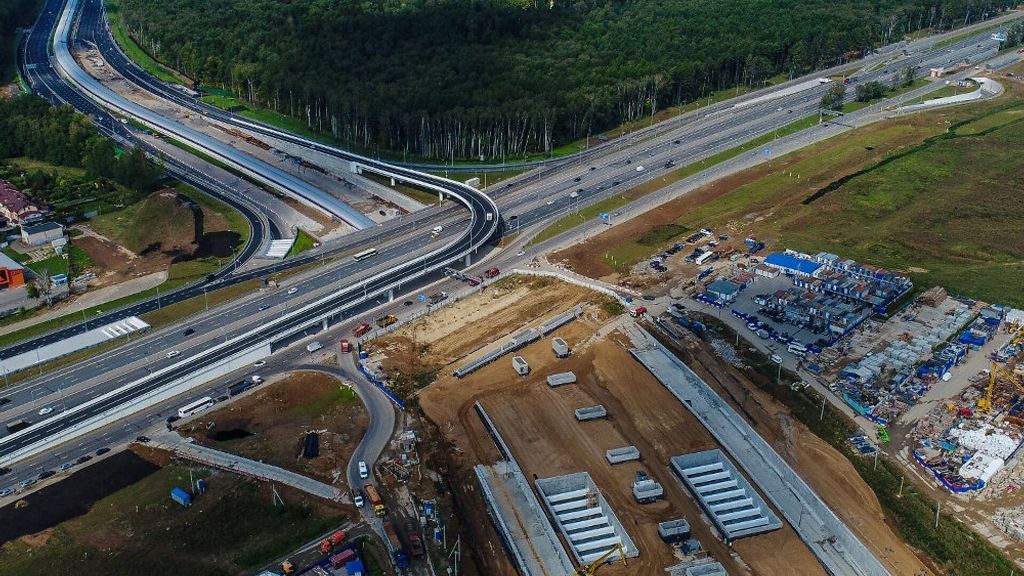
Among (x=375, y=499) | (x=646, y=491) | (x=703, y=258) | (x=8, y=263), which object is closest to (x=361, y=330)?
(x=375, y=499)

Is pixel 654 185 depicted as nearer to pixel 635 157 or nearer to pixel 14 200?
pixel 635 157

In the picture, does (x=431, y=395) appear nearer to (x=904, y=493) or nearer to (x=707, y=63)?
(x=904, y=493)

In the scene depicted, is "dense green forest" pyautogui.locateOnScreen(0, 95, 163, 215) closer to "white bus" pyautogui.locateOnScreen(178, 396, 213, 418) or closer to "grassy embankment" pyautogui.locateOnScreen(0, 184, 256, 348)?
"grassy embankment" pyautogui.locateOnScreen(0, 184, 256, 348)

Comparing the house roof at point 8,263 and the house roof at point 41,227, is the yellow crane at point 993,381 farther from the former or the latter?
the house roof at point 41,227

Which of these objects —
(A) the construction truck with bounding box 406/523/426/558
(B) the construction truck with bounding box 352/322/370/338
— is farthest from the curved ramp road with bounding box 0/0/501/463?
(A) the construction truck with bounding box 406/523/426/558

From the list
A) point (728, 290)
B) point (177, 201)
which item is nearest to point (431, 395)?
point (728, 290)

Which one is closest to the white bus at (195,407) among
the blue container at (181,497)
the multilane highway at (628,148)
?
the blue container at (181,497)
